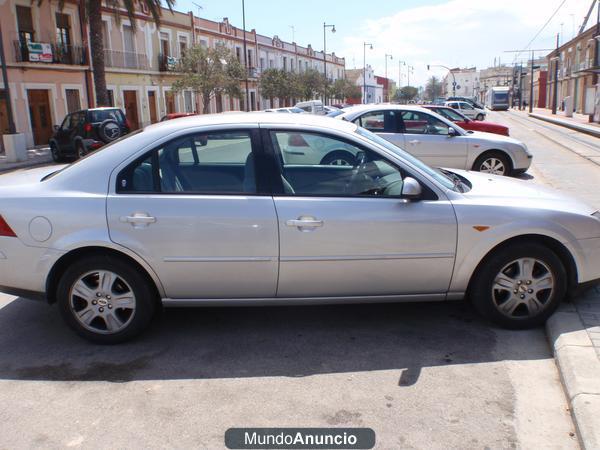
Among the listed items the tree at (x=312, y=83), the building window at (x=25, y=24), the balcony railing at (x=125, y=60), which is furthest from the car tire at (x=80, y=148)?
the tree at (x=312, y=83)

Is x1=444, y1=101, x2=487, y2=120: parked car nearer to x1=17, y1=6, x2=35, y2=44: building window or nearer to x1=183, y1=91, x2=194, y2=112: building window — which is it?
x1=183, y1=91, x2=194, y2=112: building window

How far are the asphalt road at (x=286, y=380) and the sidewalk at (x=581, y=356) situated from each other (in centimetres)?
10

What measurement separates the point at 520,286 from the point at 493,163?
720cm

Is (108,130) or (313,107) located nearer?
(108,130)

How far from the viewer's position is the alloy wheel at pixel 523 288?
4.06 m

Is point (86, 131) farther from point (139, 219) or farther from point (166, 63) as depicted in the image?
point (166, 63)

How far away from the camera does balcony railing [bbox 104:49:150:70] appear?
3153cm

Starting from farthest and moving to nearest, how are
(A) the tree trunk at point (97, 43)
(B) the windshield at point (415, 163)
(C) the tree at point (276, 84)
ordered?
1. (C) the tree at point (276, 84)
2. (A) the tree trunk at point (97, 43)
3. (B) the windshield at point (415, 163)

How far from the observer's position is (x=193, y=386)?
11.4ft

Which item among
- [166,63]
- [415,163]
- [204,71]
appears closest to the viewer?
[415,163]

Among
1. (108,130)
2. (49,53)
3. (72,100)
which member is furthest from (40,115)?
(108,130)

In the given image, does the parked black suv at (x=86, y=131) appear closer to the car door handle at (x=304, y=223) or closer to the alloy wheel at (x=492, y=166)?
the alloy wheel at (x=492, y=166)

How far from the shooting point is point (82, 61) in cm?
2864

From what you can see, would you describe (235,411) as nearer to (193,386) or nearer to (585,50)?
(193,386)
